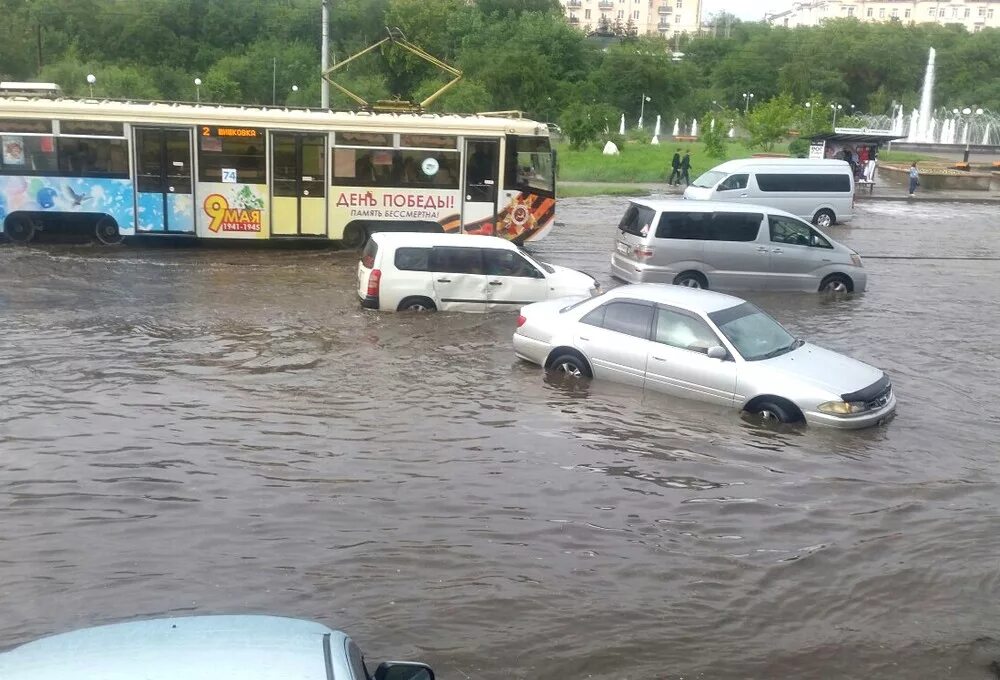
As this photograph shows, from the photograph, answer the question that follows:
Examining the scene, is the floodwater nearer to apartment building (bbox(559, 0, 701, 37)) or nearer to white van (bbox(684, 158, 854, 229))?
white van (bbox(684, 158, 854, 229))

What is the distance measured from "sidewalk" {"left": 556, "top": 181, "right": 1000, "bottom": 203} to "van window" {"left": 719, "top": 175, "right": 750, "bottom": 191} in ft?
25.6

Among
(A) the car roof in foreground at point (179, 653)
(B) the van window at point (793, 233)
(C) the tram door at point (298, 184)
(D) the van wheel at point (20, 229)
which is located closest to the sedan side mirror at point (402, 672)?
(A) the car roof in foreground at point (179, 653)

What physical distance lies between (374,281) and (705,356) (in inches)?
252

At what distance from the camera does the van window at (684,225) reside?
1936cm

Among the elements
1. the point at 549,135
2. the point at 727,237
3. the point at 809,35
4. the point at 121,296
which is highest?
the point at 809,35

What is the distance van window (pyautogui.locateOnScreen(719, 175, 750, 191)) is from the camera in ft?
105

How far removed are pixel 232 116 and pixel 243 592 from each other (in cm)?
1659

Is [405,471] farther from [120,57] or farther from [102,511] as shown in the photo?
[120,57]

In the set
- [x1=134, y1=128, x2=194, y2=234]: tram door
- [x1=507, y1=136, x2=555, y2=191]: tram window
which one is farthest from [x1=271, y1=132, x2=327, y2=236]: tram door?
[x1=507, y1=136, x2=555, y2=191]: tram window

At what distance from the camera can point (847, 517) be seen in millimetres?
9195

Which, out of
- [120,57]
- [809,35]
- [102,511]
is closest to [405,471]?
[102,511]

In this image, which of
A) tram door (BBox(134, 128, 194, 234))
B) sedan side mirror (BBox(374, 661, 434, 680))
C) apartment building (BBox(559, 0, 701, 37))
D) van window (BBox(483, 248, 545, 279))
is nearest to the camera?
sedan side mirror (BBox(374, 661, 434, 680))

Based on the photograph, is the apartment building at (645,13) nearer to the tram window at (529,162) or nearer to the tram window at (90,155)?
the tram window at (529,162)

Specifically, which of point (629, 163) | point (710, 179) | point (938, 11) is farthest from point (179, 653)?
point (938, 11)
